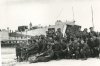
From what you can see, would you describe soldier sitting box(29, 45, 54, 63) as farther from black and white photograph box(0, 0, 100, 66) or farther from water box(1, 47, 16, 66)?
water box(1, 47, 16, 66)

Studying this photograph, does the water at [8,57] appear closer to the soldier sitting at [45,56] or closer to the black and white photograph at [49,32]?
the black and white photograph at [49,32]

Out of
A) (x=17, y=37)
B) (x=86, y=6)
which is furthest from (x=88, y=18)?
(x=17, y=37)

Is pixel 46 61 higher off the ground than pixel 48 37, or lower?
lower

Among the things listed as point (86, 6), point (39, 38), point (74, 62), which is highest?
point (86, 6)

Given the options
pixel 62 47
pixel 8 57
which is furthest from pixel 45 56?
pixel 8 57

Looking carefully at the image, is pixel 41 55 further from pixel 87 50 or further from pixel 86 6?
pixel 86 6

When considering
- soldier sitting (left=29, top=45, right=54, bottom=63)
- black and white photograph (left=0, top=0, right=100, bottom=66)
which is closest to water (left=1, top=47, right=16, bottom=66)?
black and white photograph (left=0, top=0, right=100, bottom=66)

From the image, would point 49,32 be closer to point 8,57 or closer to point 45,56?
point 45,56
